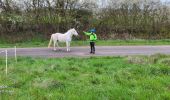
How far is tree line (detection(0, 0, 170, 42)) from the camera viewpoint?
35.0 m

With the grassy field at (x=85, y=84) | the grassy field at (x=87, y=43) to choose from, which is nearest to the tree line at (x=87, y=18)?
the grassy field at (x=87, y=43)

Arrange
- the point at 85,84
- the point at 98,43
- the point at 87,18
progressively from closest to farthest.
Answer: the point at 85,84
the point at 98,43
the point at 87,18

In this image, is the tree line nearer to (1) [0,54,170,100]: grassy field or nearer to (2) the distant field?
(2) the distant field

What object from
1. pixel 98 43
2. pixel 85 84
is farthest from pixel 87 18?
pixel 85 84

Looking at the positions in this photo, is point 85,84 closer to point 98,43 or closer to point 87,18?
point 98,43

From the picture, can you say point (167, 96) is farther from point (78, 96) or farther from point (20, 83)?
point (20, 83)

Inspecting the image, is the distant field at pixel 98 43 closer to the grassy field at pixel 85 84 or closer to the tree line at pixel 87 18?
the tree line at pixel 87 18

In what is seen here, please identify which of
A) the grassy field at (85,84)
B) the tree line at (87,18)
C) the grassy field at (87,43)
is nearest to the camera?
the grassy field at (85,84)

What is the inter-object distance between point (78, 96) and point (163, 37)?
26.6 m

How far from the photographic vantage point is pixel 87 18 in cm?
3644

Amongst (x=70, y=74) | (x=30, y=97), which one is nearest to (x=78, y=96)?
(x=30, y=97)

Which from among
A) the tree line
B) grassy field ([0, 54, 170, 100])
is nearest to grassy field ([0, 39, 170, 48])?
the tree line

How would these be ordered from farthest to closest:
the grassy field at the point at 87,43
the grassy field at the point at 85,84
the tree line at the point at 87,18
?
the tree line at the point at 87,18
the grassy field at the point at 87,43
the grassy field at the point at 85,84

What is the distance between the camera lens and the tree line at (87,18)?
3503 centimetres
